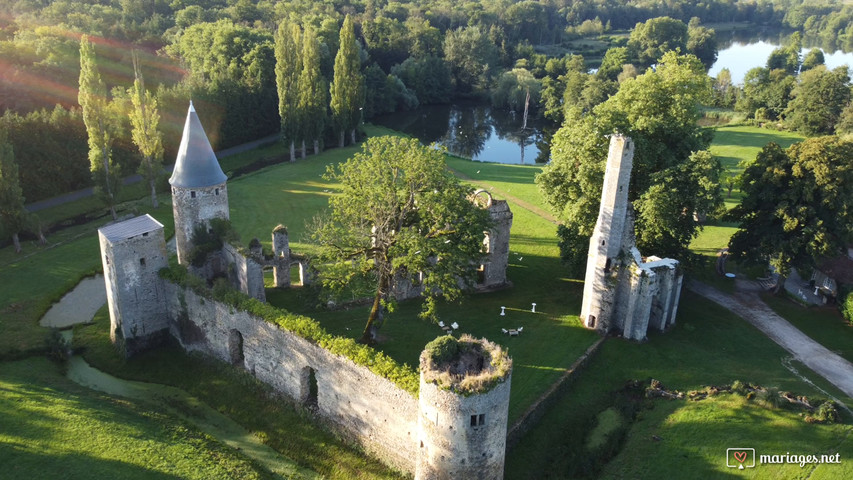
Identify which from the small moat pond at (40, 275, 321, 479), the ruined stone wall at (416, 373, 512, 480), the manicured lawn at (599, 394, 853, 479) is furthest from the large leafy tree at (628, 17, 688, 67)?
the ruined stone wall at (416, 373, 512, 480)

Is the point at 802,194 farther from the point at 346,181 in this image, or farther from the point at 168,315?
the point at 168,315

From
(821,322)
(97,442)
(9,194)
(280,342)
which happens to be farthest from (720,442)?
(9,194)

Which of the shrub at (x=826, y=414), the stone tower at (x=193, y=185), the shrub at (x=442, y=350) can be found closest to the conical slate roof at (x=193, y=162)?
the stone tower at (x=193, y=185)

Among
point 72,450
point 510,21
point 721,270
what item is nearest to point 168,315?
point 72,450

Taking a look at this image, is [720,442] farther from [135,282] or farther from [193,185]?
[193,185]

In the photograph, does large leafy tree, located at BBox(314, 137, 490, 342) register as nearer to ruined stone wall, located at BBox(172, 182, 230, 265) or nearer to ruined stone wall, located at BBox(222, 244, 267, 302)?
ruined stone wall, located at BBox(222, 244, 267, 302)

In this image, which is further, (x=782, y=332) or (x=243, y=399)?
(x=782, y=332)
